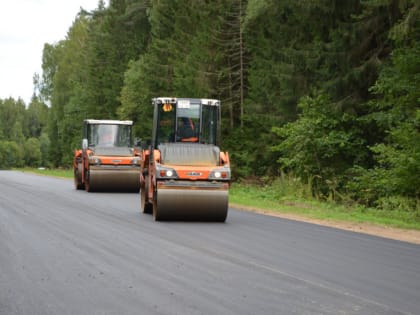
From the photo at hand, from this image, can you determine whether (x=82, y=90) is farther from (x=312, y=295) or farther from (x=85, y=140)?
(x=312, y=295)

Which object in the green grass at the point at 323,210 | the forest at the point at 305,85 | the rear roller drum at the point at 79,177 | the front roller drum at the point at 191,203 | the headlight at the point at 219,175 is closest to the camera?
the front roller drum at the point at 191,203

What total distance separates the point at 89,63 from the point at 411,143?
5517 centimetres

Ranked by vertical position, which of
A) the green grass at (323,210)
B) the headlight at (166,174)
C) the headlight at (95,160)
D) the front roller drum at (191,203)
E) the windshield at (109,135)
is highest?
the windshield at (109,135)

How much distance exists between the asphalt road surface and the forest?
6.31m

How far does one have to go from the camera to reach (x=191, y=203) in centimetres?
1512

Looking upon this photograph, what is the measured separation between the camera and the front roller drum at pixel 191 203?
15086 millimetres

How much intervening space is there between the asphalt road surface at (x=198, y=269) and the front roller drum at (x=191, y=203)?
0.92 feet

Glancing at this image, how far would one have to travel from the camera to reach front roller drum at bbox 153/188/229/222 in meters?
15.1

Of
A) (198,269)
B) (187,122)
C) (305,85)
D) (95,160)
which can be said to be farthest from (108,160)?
(198,269)

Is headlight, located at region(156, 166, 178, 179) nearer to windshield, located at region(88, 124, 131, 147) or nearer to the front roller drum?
the front roller drum

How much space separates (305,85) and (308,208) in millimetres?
7766

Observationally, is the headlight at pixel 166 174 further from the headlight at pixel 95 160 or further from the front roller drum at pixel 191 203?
the headlight at pixel 95 160

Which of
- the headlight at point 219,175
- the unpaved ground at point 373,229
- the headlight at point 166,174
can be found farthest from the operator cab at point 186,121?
the unpaved ground at point 373,229

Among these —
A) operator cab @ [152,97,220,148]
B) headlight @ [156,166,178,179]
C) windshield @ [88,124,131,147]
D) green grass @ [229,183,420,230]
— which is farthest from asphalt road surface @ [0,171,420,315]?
windshield @ [88,124,131,147]
